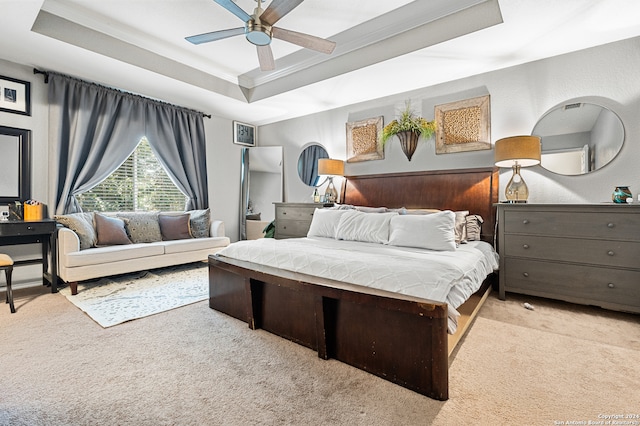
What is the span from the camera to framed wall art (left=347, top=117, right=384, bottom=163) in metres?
4.29

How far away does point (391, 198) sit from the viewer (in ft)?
13.2

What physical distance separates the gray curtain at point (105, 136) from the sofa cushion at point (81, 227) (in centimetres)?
34

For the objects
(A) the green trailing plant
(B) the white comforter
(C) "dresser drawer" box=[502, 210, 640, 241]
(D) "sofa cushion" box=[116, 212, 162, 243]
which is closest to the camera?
(B) the white comforter

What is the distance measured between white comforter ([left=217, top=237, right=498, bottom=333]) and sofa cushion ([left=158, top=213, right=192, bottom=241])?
206cm

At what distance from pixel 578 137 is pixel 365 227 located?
7.55 ft

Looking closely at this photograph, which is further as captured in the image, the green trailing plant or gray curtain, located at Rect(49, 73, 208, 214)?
the green trailing plant

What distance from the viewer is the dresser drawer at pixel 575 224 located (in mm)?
2398

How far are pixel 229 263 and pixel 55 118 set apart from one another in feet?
10.3

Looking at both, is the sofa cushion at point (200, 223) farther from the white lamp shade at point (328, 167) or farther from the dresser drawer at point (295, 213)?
the white lamp shade at point (328, 167)

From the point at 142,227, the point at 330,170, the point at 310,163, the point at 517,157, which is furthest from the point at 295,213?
the point at 517,157

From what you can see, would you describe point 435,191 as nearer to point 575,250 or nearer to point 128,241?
point 575,250

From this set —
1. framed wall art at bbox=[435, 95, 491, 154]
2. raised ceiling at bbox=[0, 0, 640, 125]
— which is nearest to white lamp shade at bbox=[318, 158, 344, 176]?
raised ceiling at bbox=[0, 0, 640, 125]

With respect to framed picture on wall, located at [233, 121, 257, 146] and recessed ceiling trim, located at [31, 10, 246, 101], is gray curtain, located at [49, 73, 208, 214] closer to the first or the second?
framed picture on wall, located at [233, 121, 257, 146]

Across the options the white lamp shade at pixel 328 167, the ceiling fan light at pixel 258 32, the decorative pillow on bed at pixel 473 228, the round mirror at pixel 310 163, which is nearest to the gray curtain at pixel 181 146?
the round mirror at pixel 310 163
